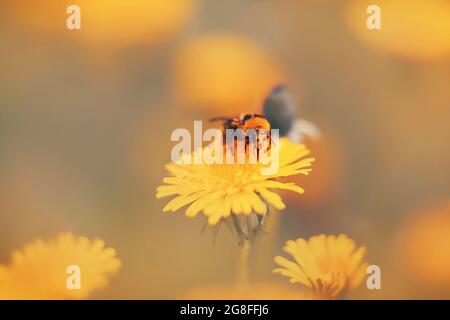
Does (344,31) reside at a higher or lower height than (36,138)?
higher

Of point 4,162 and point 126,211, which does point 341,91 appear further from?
point 4,162

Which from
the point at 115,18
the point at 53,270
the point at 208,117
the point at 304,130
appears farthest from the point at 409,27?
the point at 53,270

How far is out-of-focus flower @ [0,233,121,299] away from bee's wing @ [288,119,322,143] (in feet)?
1.27

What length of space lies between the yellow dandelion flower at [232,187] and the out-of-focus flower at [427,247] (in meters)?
0.22

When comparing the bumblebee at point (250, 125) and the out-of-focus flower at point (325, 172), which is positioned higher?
the bumblebee at point (250, 125)

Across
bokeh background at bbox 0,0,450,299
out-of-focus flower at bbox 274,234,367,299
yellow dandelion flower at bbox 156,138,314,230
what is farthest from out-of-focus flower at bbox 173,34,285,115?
out-of-focus flower at bbox 274,234,367,299

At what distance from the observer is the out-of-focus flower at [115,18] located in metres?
0.94

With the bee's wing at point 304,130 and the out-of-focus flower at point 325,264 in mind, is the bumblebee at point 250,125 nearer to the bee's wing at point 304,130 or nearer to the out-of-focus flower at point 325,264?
the bee's wing at point 304,130

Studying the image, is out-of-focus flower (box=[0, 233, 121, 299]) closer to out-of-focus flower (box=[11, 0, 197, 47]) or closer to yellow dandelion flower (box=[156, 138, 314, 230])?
yellow dandelion flower (box=[156, 138, 314, 230])

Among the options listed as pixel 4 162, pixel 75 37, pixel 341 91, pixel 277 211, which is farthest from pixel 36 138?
pixel 341 91

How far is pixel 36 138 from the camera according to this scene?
944mm

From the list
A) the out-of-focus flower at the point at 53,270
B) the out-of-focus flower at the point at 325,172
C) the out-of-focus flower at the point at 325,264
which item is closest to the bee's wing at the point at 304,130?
the out-of-focus flower at the point at 325,172

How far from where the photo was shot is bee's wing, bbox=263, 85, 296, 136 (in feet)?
3.04
